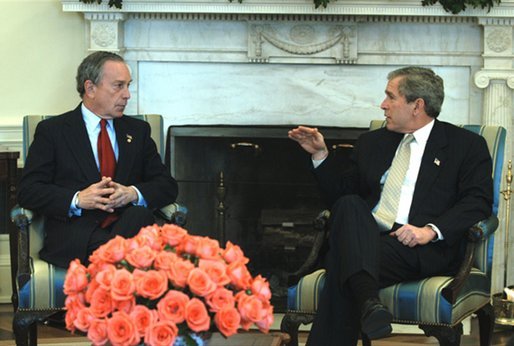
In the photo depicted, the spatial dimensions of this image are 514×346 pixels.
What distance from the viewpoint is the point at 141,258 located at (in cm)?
236

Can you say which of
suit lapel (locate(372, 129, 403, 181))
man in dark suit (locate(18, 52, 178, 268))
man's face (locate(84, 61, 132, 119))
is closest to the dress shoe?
suit lapel (locate(372, 129, 403, 181))

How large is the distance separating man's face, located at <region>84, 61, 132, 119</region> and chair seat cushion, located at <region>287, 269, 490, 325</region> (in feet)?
3.34

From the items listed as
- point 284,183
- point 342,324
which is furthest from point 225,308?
point 284,183

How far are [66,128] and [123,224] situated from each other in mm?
514

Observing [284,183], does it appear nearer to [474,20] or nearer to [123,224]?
[474,20]

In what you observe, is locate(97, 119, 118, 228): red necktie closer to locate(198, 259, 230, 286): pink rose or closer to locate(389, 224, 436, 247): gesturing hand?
locate(389, 224, 436, 247): gesturing hand

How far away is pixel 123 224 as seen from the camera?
3.73m

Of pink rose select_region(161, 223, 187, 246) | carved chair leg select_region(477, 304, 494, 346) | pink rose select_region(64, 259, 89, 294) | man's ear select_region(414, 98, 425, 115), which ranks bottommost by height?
carved chair leg select_region(477, 304, 494, 346)

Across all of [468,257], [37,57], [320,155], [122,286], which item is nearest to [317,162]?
[320,155]

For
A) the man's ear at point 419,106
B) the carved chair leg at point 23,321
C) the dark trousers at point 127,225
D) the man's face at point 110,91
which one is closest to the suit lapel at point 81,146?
the man's face at point 110,91

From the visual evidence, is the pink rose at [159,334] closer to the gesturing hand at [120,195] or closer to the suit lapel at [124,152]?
the gesturing hand at [120,195]

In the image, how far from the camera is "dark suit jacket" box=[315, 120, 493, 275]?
3.65 m

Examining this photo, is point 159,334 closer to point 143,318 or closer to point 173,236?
point 143,318

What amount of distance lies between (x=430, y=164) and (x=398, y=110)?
24cm
